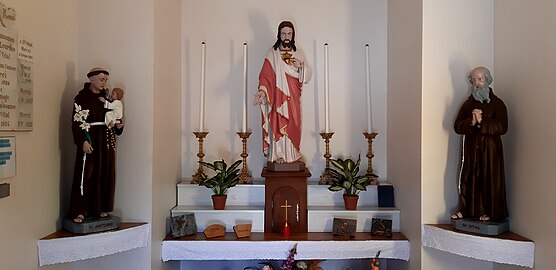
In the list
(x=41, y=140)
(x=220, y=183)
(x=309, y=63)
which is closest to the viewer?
(x=41, y=140)

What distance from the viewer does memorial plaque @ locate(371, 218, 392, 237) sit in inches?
95.0

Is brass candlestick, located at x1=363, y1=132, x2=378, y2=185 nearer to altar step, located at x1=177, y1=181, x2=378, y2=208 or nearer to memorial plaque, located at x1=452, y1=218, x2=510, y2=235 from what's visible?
altar step, located at x1=177, y1=181, x2=378, y2=208

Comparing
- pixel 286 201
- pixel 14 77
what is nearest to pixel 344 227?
pixel 286 201

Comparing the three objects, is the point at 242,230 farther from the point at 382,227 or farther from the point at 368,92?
the point at 368,92

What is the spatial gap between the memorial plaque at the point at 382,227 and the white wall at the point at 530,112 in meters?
0.56

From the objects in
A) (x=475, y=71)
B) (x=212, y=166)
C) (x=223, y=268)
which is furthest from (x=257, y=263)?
(x=475, y=71)

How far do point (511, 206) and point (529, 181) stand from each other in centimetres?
19

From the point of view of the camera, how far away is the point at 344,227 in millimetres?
2402

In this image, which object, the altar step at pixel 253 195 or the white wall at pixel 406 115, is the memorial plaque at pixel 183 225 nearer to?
the altar step at pixel 253 195

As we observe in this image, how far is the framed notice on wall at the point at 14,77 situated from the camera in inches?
62.5

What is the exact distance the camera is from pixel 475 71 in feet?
6.44

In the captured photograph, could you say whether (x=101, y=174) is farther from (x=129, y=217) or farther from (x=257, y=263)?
(x=257, y=263)

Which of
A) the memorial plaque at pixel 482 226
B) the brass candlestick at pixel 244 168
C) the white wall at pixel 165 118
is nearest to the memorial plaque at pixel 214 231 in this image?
the white wall at pixel 165 118

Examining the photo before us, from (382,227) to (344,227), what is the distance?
0.71 feet
